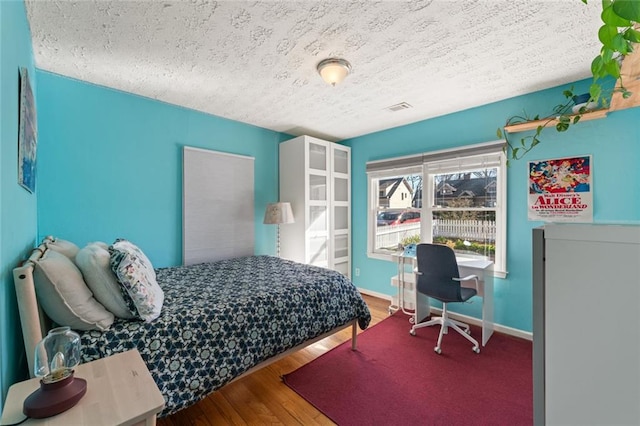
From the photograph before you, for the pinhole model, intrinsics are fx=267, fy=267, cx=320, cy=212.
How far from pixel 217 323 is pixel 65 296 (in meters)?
0.76

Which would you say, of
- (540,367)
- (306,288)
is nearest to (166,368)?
(306,288)

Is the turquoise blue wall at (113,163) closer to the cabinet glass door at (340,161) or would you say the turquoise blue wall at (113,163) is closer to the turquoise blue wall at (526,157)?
the cabinet glass door at (340,161)

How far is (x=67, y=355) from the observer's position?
3.29 ft

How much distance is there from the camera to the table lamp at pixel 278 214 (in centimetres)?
353

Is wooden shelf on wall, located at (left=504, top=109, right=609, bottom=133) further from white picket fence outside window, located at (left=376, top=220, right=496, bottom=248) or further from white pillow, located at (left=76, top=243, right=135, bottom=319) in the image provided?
white pillow, located at (left=76, top=243, right=135, bottom=319)

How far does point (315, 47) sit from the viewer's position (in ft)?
6.50

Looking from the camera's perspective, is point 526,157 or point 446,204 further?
point 446,204

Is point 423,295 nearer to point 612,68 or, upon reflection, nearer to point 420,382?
point 420,382

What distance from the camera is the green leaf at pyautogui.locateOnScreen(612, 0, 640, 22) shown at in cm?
41

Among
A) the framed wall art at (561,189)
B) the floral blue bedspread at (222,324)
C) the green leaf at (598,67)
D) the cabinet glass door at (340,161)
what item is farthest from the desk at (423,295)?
the green leaf at (598,67)

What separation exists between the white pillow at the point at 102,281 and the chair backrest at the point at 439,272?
2.41 meters

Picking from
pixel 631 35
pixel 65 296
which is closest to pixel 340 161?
pixel 65 296

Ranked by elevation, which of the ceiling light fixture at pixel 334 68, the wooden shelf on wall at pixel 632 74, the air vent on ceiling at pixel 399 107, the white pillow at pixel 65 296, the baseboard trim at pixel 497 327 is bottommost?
the baseboard trim at pixel 497 327

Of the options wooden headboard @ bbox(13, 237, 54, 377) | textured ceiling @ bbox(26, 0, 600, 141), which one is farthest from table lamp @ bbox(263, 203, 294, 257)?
wooden headboard @ bbox(13, 237, 54, 377)
